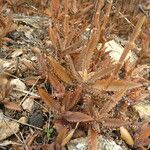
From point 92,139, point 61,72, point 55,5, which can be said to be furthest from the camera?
point 55,5

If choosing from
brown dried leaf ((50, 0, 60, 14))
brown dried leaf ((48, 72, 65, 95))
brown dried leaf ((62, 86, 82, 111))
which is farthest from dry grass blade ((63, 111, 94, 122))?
brown dried leaf ((50, 0, 60, 14))

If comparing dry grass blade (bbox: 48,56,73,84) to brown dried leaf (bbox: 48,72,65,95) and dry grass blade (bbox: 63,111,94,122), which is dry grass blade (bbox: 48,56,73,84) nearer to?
brown dried leaf (bbox: 48,72,65,95)

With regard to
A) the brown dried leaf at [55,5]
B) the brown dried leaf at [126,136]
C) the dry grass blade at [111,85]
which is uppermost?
the brown dried leaf at [55,5]

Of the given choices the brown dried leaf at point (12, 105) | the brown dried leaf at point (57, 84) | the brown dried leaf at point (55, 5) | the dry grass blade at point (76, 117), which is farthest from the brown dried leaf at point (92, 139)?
the brown dried leaf at point (55, 5)

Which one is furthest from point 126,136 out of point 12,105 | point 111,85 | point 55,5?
point 55,5

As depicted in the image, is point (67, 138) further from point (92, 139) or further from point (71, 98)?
point (71, 98)

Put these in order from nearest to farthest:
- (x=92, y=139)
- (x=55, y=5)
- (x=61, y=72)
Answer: (x=92, y=139), (x=61, y=72), (x=55, y=5)

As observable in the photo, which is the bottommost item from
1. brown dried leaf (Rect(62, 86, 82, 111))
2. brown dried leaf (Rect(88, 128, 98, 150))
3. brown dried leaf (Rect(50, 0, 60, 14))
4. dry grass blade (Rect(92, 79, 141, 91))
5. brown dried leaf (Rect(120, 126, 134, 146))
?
brown dried leaf (Rect(120, 126, 134, 146))

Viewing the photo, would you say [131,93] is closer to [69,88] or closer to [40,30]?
[69,88]

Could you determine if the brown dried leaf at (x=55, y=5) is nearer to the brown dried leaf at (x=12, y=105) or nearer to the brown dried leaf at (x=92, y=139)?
the brown dried leaf at (x=12, y=105)
